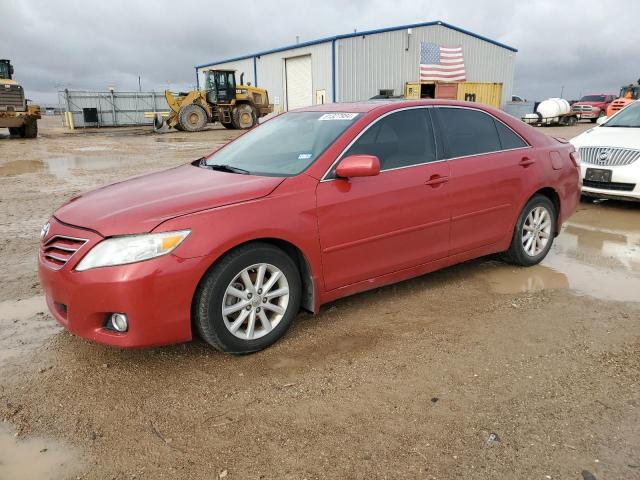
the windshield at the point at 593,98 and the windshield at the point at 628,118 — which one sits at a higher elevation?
the windshield at the point at 593,98

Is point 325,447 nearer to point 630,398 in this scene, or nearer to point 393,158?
point 630,398

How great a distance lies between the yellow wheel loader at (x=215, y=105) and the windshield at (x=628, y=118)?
20.9 m

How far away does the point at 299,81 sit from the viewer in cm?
3195

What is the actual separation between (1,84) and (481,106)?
73.9ft

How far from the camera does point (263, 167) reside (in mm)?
3631

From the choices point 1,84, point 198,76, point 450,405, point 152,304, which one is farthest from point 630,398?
point 198,76

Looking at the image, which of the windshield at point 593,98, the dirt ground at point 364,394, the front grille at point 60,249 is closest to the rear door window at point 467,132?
the dirt ground at point 364,394

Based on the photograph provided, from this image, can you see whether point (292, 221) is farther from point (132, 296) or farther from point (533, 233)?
point (533, 233)

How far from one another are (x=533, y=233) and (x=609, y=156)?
134 inches

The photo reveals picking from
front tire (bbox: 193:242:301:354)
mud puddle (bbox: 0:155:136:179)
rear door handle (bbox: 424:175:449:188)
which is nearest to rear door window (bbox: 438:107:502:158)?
rear door handle (bbox: 424:175:449:188)

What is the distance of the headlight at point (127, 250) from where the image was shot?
9.04 feet

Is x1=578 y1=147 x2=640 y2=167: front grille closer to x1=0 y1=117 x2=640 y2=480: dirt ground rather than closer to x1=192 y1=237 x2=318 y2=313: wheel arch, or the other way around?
x1=0 y1=117 x2=640 y2=480: dirt ground

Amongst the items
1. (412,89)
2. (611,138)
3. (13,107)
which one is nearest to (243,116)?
(412,89)

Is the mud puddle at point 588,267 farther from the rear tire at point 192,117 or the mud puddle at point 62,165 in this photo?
the rear tire at point 192,117
